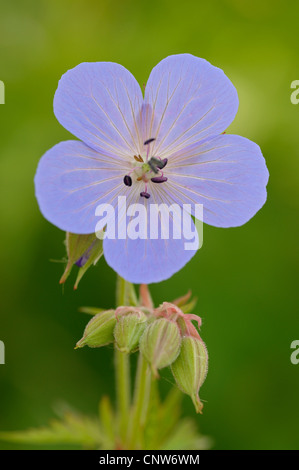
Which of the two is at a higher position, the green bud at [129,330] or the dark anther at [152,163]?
the dark anther at [152,163]

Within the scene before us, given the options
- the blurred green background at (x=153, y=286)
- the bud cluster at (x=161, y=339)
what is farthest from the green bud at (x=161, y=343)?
the blurred green background at (x=153, y=286)

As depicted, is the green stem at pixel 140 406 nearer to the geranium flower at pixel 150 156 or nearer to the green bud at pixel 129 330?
the green bud at pixel 129 330

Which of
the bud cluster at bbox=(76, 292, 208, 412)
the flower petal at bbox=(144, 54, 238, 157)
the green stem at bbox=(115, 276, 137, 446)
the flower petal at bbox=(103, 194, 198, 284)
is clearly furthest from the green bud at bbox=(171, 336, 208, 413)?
the flower petal at bbox=(144, 54, 238, 157)

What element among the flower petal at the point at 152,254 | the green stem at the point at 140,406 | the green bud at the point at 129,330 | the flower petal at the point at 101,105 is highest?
the flower petal at the point at 101,105

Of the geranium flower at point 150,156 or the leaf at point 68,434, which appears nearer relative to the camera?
the geranium flower at point 150,156

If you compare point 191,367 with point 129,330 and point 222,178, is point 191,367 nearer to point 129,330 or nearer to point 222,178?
point 129,330

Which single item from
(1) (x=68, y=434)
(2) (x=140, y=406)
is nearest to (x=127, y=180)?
(2) (x=140, y=406)

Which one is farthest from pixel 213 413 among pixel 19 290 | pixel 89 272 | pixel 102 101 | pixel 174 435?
pixel 102 101
